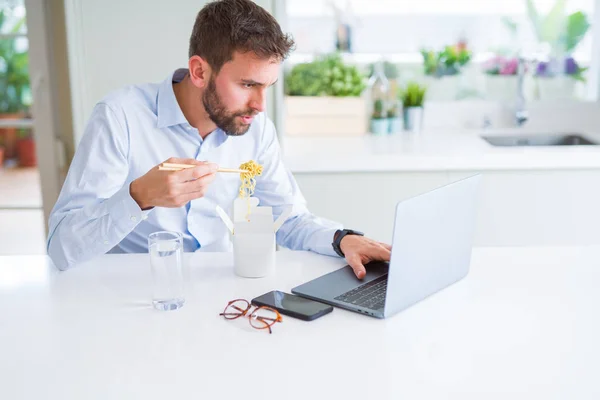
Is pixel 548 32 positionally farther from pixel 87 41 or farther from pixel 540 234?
pixel 87 41

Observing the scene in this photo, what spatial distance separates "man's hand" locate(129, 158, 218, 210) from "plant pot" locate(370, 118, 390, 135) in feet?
6.35

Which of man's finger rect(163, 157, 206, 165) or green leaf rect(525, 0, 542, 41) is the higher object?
green leaf rect(525, 0, 542, 41)

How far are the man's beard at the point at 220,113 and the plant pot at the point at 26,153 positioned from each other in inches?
75.9

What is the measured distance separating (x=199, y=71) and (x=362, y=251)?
0.69 meters

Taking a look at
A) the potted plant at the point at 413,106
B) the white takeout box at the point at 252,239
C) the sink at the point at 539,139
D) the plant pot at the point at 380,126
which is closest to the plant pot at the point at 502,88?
the sink at the point at 539,139

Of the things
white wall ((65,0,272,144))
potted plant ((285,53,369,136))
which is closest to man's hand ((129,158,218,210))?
white wall ((65,0,272,144))

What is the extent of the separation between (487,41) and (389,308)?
8.46 feet

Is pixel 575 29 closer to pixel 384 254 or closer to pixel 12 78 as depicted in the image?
pixel 384 254

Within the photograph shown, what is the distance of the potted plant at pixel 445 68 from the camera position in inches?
144

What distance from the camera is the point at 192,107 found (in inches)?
82.2

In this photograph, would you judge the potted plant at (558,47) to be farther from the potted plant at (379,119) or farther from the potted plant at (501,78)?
the potted plant at (379,119)

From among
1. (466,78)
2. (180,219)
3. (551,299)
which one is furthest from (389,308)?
(466,78)

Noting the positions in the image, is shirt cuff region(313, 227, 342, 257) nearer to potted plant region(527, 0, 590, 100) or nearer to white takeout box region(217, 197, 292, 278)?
white takeout box region(217, 197, 292, 278)

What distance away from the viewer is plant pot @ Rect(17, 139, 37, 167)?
3.60 m
